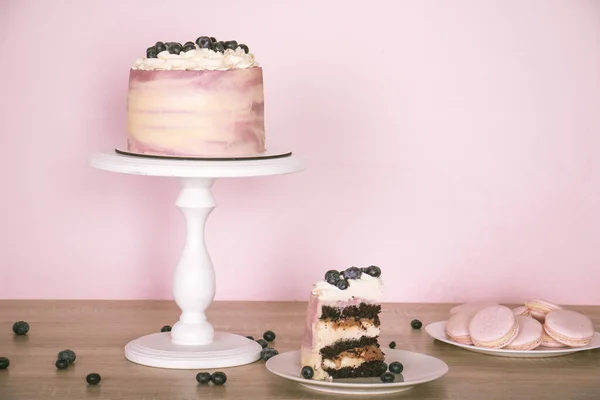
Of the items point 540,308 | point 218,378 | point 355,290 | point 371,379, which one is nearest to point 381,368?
point 371,379

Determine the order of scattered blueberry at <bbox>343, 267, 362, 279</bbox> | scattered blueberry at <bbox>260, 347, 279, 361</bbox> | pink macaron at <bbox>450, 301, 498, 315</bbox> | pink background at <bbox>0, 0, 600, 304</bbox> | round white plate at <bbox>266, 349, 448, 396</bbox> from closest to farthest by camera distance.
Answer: round white plate at <bbox>266, 349, 448, 396</bbox>, scattered blueberry at <bbox>343, 267, 362, 279</bbox>, scattered blueberry at <bbox>260, 347, 279, 361</bbox>, pink macaron at <bbox>450, 301, 498, 315</bbox>, pink background at <bbox>0, 0, 600, 304</bbox>

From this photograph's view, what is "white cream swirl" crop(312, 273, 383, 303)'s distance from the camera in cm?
212

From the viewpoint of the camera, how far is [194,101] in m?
2.16

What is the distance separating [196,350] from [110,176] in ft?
2.12

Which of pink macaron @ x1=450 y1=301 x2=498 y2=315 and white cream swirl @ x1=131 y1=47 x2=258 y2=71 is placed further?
pink macaron @ x1=450 y1=301 x2=498 y2=315

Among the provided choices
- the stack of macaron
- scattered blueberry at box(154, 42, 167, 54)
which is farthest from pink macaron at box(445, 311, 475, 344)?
scattered blueberry at box(154, 42, 167, 54)

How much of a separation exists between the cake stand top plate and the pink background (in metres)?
0.57

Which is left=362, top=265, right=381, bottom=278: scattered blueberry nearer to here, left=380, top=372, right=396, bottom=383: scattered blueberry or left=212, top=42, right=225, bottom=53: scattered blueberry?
left=380, top=372, right=396, bottom=383: scattered blueberry

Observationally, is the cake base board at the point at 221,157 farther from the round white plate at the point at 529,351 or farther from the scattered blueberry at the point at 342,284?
the round white plate at the point at 529,351

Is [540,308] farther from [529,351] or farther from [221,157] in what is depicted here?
[221,157]

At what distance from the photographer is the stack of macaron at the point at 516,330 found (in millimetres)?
2320

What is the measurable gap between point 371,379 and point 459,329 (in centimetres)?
33

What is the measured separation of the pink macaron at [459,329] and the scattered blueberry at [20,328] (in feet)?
2.78

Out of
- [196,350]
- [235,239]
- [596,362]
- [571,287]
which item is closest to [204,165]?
[196,350]
